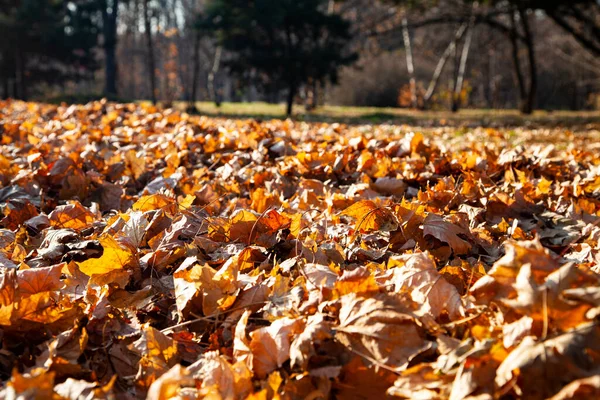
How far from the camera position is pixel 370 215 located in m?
2.24

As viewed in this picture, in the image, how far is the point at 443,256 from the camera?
205cm

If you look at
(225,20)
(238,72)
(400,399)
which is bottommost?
(400,399)

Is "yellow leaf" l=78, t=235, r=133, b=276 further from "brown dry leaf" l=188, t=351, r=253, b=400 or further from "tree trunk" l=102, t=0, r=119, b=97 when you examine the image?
"tree trunk" l=102, t=0, r=119, b=97

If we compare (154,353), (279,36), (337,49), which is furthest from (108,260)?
(337,49)

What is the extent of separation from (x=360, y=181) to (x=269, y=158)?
3.88ft

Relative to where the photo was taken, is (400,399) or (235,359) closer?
(400,399)

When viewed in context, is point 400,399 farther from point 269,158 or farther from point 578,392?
point 269,158

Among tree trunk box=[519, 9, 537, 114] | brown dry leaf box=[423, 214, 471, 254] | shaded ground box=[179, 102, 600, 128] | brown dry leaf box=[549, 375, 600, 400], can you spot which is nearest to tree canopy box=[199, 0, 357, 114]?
shaded ground box=[179, 102, 600, 128]

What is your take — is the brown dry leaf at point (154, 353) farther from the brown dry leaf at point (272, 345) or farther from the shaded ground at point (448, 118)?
the shaded ground at point (448, 118)

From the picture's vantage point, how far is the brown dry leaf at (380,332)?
4.14ft

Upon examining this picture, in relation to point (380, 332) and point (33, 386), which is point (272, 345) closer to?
point (380, 332)

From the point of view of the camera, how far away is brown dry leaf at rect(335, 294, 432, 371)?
4.14ft

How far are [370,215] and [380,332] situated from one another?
3.26ft

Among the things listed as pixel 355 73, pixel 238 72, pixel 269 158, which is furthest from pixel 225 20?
pixel 269 158
